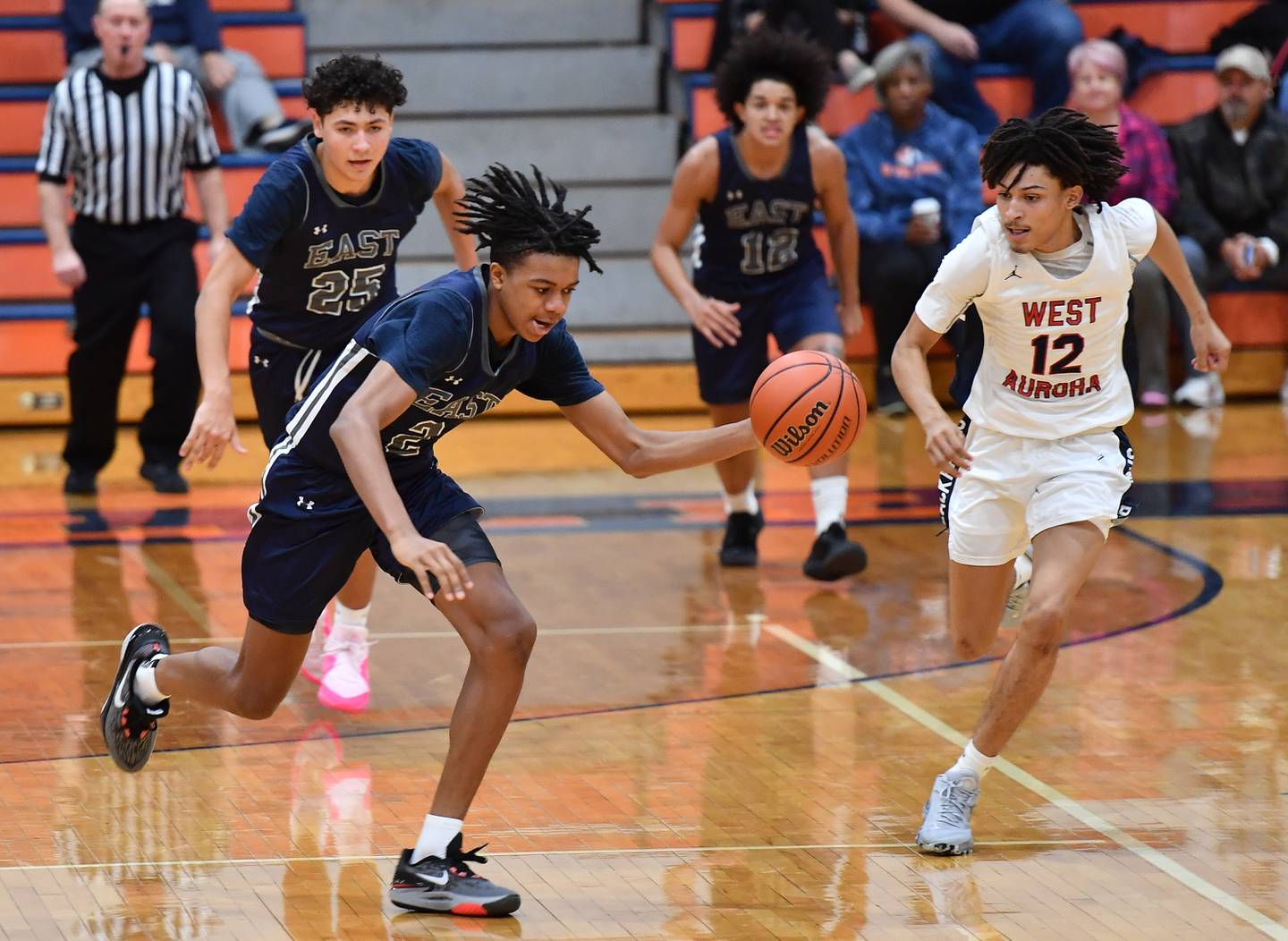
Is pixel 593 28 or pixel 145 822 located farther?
pixel 593 28

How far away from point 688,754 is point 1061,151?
6.23 feet

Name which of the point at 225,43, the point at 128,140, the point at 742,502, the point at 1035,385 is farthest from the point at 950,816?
the point at 225,43

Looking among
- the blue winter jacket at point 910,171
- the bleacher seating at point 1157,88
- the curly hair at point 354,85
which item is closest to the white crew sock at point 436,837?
the curly hair at point 354,85

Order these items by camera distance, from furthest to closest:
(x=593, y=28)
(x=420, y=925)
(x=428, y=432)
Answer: (x=593, y=28) → (x=428, y=432) → (x=420, y=925)

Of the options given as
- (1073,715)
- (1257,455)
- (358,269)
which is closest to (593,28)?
(1257,455)

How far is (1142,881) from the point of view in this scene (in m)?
4.25

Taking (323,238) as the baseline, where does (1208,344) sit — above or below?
below

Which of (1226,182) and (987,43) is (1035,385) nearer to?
(1226,182)

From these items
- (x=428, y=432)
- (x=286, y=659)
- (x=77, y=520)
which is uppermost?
(x=428, y=432)

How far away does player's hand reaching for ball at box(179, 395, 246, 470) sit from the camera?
16.1ft

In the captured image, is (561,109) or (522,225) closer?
(522,225)

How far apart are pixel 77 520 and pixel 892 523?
11.9 ft

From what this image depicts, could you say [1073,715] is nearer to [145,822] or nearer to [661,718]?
[661,718]

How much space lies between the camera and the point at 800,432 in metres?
4.64
